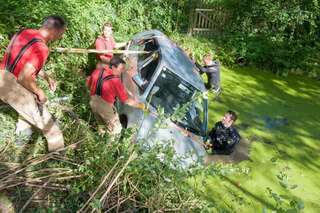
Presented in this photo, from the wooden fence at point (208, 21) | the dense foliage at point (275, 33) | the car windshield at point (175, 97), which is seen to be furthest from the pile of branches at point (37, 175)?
the wooden fence at point (208, 21)

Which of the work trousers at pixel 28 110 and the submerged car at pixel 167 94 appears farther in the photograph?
the submerged car at pixel 167 94

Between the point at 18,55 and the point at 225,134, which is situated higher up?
the point at 18,55

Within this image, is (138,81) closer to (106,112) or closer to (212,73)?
(106,112)

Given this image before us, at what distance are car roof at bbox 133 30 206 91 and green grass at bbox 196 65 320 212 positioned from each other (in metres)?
1.61

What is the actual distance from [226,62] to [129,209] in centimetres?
966

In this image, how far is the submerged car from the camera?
6082 mm

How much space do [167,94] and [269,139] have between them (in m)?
3.40

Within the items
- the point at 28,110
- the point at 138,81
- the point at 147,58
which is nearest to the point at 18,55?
the point at 28,110

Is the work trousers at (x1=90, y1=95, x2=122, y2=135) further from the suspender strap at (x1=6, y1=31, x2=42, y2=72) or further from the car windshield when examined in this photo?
the suspender strap at (x1=6, y1=31, x2=42, y2=72)

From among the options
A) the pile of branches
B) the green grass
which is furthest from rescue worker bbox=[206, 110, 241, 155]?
the pile of branches

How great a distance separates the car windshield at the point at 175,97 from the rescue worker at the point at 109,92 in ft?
2.96

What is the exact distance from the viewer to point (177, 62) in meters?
7.55

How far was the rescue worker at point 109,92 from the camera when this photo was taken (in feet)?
18.1

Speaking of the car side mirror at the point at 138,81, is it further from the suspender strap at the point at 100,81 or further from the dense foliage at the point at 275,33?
the dense foliage at the point at 275,33
